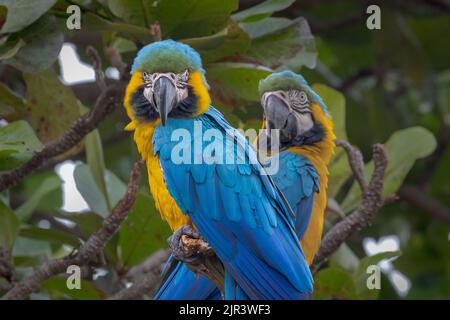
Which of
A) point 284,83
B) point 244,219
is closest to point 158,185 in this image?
point 244,219

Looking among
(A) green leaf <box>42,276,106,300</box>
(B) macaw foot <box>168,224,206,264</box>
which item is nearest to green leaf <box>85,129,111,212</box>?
(A) green leaf <box>42,276,106,300</box>

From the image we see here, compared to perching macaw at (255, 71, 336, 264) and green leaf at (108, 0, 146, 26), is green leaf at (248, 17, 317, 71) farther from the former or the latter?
green leaf at (108, 0, 146, 26)

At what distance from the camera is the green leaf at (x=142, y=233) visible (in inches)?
159

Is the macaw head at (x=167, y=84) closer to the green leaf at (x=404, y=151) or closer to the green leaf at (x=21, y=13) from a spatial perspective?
the green leaf at (x=21, y=13)

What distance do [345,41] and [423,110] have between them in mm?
722

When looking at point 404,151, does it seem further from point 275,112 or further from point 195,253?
point 195,253

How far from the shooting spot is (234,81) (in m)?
3.86

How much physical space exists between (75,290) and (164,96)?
109 cm

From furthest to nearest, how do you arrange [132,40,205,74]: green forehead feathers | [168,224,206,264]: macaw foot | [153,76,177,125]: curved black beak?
[132,40,205,74]: green forehead feathers, [153,76,177,125]: curved black beak, [168,224,206,264]: macaw foot

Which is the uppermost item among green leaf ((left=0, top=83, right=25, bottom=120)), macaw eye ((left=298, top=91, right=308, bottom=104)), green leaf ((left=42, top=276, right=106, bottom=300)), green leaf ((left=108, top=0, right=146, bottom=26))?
green leaf ((left=108, top=0, right=146, bottom=26))

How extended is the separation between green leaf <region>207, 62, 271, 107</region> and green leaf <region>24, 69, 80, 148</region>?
2.01 ft

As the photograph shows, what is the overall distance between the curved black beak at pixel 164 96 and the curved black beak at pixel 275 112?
0.53 meters

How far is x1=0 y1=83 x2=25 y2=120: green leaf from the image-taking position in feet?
12.8
